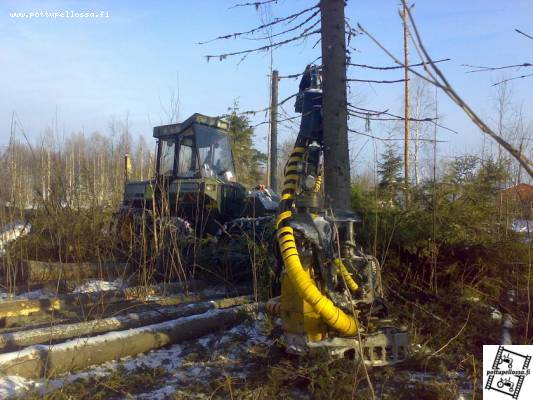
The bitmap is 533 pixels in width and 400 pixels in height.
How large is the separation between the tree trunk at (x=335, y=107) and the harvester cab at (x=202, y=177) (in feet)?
9.34

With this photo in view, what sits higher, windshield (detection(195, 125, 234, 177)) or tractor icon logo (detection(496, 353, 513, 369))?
windshield (detection(195, 125, 234, 177))

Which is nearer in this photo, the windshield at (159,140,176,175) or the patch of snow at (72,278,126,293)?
the patch of snow at (72,278,126,293)

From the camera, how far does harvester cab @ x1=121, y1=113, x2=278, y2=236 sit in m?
8.51

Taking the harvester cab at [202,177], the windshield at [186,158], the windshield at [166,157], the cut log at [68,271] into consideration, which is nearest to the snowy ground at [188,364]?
the cut log at [68,271]

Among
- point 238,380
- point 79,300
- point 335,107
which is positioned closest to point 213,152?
point 335,107

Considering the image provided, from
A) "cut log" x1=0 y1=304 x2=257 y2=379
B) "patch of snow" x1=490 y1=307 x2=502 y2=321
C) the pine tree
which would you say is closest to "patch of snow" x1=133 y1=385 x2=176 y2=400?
"cut log" x1=0 y1=304 x2=257 y2=379

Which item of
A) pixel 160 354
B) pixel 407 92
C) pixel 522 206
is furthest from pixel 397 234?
pixel 407 92

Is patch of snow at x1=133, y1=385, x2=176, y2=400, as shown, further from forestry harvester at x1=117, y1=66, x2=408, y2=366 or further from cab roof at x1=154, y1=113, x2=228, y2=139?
cab roof at x1=154, y1=113, x2=228, y2=139

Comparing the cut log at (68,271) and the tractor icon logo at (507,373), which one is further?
the cut log at (68,271)

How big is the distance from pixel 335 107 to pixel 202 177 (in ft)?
11.9

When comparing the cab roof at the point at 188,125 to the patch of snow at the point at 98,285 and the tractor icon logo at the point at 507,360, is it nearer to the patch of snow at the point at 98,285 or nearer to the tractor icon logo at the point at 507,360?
the patch of snow at the point at 98,285

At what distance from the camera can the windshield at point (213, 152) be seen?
8.96m

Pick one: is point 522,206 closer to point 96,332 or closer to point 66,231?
point 96,332

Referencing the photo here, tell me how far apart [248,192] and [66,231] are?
3.33 m
